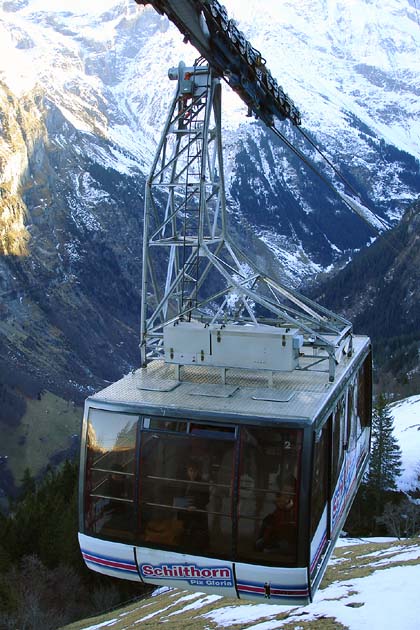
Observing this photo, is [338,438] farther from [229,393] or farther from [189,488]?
[189,488]

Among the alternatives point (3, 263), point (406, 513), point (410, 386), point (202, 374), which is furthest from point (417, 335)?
point (202, 374)

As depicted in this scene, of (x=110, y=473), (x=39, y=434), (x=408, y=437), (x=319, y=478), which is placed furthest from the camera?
(x=39, y=434)

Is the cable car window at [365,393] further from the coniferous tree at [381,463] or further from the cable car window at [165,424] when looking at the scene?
the coniferous tree at [381,463]

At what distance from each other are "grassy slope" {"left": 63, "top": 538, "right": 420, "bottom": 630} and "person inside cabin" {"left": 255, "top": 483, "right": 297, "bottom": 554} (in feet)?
23.1

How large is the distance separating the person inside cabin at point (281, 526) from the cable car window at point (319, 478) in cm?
43

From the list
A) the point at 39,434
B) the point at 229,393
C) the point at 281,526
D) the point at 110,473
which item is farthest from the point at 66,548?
the point at 39,434

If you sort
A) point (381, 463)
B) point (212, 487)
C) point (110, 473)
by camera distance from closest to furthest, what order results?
point (212, 487)
point (110, 473)
point (381, 463)

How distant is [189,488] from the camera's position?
10.9m

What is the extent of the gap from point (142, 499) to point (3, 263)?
642ft

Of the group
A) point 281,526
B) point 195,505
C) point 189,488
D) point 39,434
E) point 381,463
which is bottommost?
point 281,526

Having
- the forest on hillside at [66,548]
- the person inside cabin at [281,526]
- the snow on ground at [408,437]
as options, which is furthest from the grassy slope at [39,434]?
the person inside cabin at [281,526]

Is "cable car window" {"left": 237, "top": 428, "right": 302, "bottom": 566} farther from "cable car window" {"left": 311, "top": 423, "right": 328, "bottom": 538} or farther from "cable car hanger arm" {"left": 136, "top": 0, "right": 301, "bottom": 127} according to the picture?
"cable car hanger arm" {"left": 136, "top": 0, "right": 301, "bottom": 127}

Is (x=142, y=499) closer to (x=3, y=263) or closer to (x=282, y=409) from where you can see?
(x=282, y=409)

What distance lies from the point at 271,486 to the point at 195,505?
129 cm
